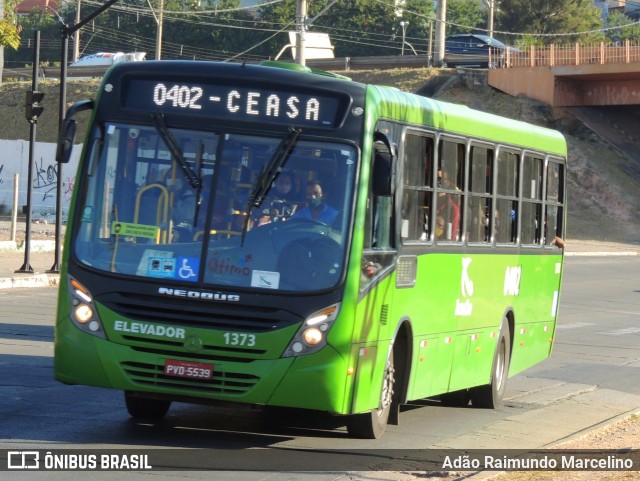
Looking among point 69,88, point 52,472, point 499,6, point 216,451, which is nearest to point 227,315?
point 216,451

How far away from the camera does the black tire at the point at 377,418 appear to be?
371 inches

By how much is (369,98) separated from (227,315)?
1831 millimetres

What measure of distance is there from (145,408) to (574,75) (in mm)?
51412

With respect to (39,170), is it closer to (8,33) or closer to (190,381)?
(8,33)

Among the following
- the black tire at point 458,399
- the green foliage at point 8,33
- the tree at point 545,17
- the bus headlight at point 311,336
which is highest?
the tree at point 545,17

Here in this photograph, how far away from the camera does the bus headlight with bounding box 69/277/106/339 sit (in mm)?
8664

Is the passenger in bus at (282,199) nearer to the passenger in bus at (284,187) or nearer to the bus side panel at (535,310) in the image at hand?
the passenger in bus at (284,187)

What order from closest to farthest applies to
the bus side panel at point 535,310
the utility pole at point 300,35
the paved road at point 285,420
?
the paved road at point 285,420, the bus side panel at point 535,310, the utility pole at point 300,35

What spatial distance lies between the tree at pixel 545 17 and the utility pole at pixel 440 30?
3132 centimetres

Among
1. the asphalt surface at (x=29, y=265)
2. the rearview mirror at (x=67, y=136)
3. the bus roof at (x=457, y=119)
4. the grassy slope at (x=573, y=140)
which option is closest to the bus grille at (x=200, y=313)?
the rearview mirror at (x=67, y=136)

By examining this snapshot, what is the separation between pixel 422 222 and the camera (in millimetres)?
10102

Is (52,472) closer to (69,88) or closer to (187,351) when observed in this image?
(187,351)

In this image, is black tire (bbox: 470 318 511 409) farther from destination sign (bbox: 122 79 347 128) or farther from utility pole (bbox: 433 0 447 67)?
utility pole (bbox: 433 0 447 67)

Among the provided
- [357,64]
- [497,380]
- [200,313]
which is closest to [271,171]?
[200,313]
